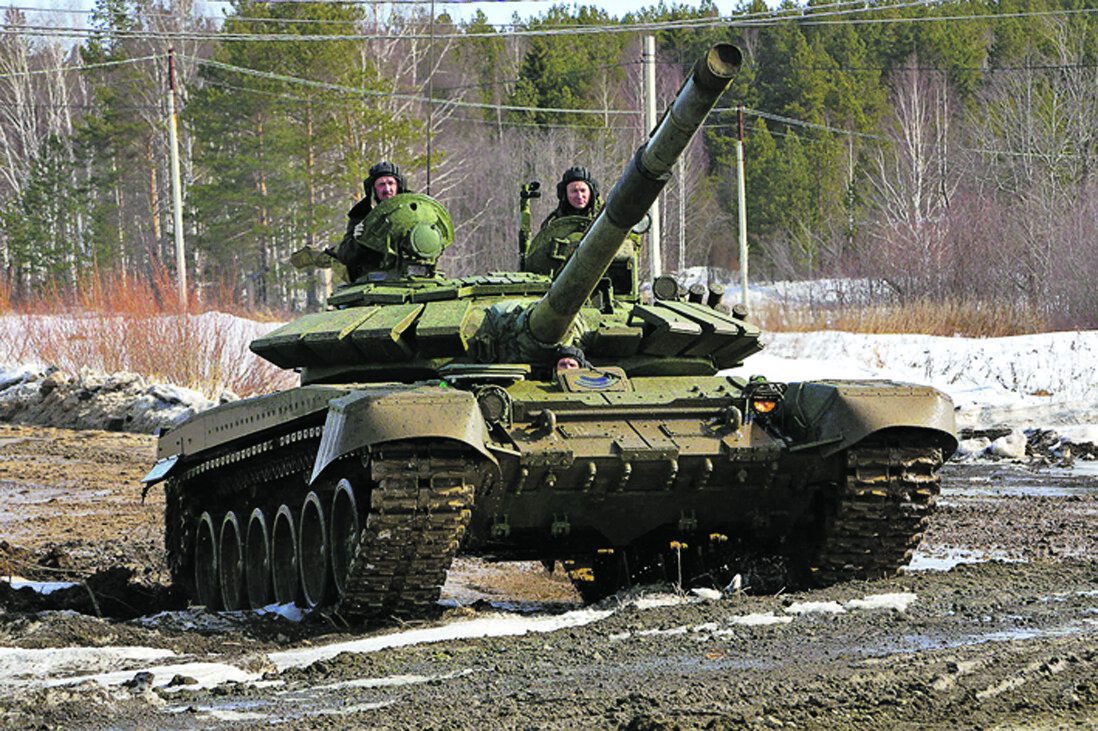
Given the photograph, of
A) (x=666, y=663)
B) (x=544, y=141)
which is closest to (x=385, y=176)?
(x=666, y=663)

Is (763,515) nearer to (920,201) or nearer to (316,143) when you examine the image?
(316,143)

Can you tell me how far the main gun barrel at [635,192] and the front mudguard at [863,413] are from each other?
140 centimetres

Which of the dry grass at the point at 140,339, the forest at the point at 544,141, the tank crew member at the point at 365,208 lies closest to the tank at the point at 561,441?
the tank crew member at the point at 365,208

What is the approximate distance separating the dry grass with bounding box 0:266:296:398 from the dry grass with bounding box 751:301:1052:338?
36.1 ft

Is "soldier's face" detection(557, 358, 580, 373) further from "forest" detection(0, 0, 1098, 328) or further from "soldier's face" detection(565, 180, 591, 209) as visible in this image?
"forest" detection(0, 0, 1098, 328)

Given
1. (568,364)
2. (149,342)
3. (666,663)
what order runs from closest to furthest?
(666,663), (568,364), (149,342)

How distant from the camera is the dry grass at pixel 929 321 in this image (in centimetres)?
2866

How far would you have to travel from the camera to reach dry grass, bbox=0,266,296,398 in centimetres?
2255

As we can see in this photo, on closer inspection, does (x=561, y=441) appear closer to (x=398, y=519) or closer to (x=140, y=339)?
(x=398, y=519)

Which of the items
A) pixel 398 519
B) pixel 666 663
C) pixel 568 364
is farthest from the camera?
pixel 568 364

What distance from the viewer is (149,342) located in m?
22.6

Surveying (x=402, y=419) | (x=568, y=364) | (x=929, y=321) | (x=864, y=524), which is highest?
(x=568, y=364)

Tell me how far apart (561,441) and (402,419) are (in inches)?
41.9

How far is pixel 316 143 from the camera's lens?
4212 centimetres
